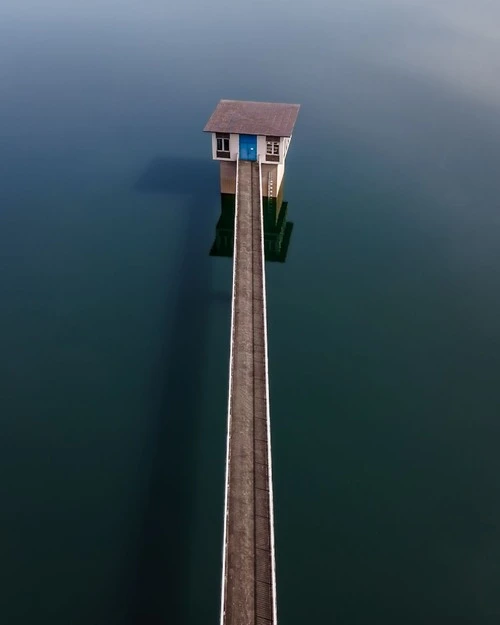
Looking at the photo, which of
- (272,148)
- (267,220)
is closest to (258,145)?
(272,148)

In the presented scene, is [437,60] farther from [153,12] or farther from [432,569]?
[432,569]

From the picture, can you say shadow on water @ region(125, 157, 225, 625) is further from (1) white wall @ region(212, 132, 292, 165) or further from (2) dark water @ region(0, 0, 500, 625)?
(1) white wall @ region(212, 132, 292, 165)

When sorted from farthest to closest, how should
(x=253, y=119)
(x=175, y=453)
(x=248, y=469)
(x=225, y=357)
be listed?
(x=253, y=119) < (x=225, y=357) < (x=175, y=453) < (x=248, y=469)

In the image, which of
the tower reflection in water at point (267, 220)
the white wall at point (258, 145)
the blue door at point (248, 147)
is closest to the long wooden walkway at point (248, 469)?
the tower reflection in water at point (267, 220)

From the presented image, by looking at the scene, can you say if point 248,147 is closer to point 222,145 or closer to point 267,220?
point 222,145

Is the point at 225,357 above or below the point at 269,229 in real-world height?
below

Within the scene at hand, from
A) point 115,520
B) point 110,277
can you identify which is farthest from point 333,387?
point 110,277

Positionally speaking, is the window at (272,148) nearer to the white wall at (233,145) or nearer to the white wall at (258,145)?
the white wall at (258,145)
